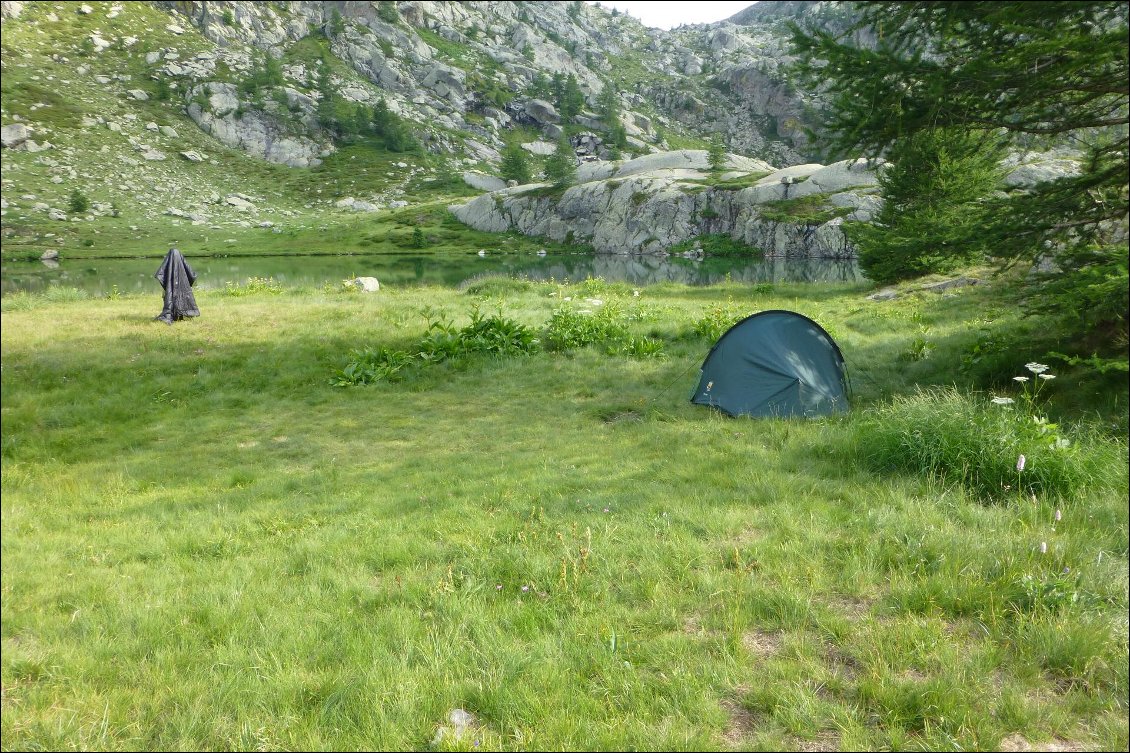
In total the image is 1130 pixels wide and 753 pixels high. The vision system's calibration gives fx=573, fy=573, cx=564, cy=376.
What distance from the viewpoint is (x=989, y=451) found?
6.65 meters

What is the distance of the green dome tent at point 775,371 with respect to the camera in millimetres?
11453

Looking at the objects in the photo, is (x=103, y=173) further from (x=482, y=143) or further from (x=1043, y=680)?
(x=482, y=143)

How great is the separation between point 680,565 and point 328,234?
10647 centimetres

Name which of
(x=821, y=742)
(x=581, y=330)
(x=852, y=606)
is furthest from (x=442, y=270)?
(x=821, y=742)

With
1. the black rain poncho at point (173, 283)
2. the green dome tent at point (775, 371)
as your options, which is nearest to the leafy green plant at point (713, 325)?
the green dome tent at point (775, 371)

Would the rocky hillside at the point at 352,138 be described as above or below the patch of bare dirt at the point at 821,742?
above

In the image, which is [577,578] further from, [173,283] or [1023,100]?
[173,283]

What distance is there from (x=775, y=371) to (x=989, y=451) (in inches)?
203

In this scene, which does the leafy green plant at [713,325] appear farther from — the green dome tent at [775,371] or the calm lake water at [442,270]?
the calm lake water at [442,270]

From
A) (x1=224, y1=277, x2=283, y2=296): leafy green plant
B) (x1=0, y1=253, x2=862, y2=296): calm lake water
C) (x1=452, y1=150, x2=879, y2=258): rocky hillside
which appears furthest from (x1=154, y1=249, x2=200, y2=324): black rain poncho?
(x1=452, y1=150, x2=879, y2=258): rocky hillside

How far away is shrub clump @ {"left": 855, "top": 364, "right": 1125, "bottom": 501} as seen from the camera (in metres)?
6.16

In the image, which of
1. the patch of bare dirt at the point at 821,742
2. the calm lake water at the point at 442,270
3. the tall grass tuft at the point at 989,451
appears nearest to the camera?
the patch of bare dirt at the point at 821,742

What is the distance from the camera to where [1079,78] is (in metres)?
9.19

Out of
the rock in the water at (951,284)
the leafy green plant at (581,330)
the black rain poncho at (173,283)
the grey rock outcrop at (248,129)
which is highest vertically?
the grey rock outcrop at (248,129)
